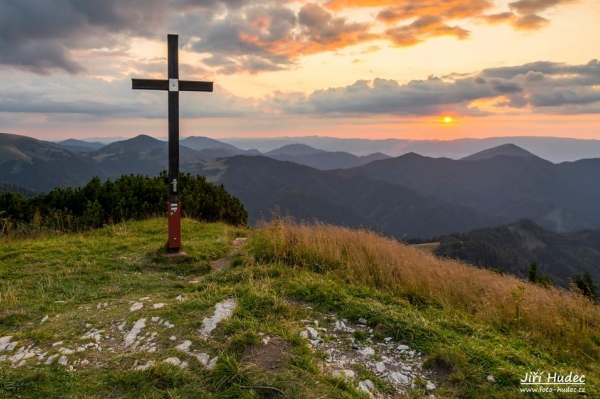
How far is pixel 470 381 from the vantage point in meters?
3.86

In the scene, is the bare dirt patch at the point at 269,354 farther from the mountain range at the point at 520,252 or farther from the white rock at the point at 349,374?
the mountain range at the point at 520,252

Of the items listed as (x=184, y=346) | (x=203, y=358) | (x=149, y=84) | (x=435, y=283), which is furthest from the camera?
(x=149, y=84)

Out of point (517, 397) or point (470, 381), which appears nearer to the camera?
point (517, 397)

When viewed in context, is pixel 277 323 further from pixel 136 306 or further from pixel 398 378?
pixel 136 306

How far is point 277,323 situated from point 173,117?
6.17m

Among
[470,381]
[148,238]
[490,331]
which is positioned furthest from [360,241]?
[148,238]

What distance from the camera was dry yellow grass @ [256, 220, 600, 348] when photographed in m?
5.81

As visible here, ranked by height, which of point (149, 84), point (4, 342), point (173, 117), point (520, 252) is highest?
point (149, 84)

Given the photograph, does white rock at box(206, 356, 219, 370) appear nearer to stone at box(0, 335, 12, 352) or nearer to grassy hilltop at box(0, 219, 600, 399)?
grassy hilltop at box(0, 219, 600, 399)

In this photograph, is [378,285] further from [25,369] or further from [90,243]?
[90,243]

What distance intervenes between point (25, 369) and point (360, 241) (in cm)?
650

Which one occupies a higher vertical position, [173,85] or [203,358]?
[173,85]

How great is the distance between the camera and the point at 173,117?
29.0 feet

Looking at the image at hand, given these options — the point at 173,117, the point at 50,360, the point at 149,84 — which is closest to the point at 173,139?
the point at 173,117
